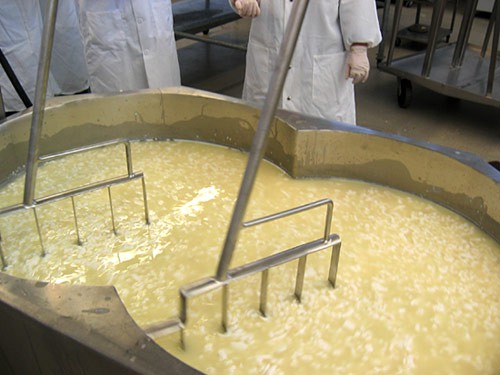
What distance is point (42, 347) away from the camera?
0.74 meters

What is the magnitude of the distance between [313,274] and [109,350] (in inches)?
23.9

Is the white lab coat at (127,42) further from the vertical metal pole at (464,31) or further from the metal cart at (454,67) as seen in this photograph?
the vertical metal pole at (464,31)

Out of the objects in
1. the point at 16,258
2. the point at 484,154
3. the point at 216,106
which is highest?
the point at 216,106

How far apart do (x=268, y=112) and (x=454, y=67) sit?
3.21m

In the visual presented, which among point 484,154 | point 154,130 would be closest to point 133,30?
point 154,130

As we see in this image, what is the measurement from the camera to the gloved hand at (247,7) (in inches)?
72.0

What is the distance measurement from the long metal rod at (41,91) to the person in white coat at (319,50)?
1.02 m

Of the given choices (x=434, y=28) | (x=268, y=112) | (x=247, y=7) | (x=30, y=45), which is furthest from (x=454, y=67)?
(x=268, y=112)

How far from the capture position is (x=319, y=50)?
1.91m

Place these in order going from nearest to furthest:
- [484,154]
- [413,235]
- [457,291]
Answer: [457,291] → [413,235] → [484,154]

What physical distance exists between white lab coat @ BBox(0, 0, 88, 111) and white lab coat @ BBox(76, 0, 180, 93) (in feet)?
2.10

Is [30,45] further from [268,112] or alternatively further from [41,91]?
[268,112]

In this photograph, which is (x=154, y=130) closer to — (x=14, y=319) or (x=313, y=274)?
(x=313, y=274)

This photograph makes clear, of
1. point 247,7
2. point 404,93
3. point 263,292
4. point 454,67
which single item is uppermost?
point 247,7
